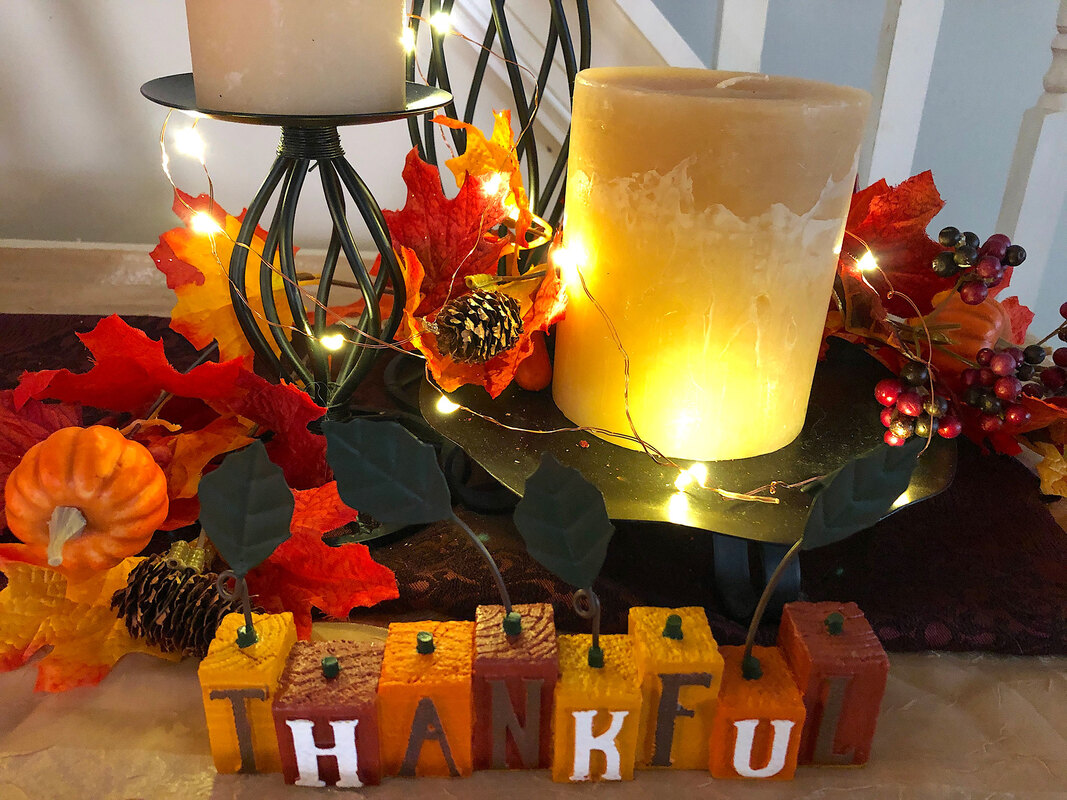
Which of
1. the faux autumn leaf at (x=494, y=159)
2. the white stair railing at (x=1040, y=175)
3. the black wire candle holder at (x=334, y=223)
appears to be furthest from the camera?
the white stair railing at (x=1040, y=175)

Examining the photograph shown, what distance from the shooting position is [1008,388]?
52cm

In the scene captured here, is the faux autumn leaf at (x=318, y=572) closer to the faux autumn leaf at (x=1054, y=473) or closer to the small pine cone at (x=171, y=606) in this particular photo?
the small pine cone at (x=171, y=606)

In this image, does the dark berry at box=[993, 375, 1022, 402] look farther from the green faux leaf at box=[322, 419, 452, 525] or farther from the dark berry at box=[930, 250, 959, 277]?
the green faux leaf at box=[322, 419, 452, 525]

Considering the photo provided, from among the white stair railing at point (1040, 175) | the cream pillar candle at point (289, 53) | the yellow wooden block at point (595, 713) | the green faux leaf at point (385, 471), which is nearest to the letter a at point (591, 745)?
the yellow wooden block at point (595, 713)

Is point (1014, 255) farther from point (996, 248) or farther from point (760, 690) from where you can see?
point (760, 690)

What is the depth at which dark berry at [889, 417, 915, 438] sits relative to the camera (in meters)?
0.50

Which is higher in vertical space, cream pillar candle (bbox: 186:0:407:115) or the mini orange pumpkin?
cream pillar candle (bbox: 186:0:407:115)

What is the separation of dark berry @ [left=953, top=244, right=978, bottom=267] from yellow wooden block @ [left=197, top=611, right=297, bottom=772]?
46 centimetres

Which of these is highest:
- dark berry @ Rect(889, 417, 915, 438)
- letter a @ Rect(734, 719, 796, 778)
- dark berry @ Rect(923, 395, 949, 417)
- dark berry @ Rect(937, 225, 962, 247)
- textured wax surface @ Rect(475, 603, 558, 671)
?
dark berry @ Rect(937, 225, 962, 247)

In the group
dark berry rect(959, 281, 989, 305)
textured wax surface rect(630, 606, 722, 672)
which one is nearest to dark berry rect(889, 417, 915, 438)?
dark berry rect(959, 281, 989, 305)

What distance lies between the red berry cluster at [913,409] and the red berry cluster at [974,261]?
73 mm

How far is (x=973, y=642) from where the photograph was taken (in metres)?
0.45

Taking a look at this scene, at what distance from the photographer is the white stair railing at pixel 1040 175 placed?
858 millimetres

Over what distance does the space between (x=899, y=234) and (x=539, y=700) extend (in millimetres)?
411
